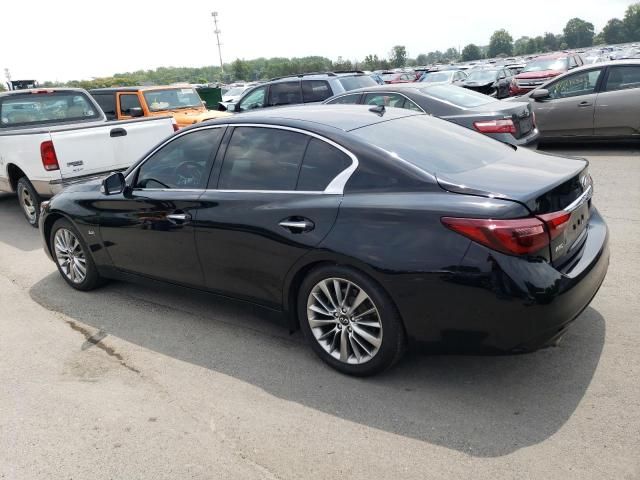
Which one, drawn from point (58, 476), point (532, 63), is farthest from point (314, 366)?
point (532, 63)

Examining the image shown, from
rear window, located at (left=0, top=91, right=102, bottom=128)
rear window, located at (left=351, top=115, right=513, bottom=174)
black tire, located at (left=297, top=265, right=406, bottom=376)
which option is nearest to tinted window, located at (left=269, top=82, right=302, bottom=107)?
rear window, located at (left=0, top=91, right=102, bottom=128)

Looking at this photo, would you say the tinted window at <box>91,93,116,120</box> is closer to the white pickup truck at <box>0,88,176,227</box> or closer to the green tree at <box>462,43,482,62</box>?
the white pickup truck at <box>0,88,176,227</box>

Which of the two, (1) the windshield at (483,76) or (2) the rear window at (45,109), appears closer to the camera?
(2) the rear window at (45,109)

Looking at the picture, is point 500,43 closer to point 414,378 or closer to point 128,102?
point 128,102

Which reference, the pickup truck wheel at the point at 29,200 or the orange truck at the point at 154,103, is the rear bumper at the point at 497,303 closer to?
the pickup truck wheel at the point at 29,200

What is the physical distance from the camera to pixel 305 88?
1134 cm

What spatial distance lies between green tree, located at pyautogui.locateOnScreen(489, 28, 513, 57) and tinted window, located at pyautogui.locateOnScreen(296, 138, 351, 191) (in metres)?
158

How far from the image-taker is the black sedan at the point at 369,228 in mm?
2967

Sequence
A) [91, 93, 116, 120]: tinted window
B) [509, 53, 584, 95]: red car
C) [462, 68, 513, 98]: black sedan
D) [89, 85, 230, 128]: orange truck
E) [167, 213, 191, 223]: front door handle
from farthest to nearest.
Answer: [462, 68, 513, 98]: black sedan < [509, 53, 584, 95]: red car < [91, 93, 116, 120]: tinted window < [89, 85, 230, 128]: orange truck < [167, 213, 191, 223]: front door handle

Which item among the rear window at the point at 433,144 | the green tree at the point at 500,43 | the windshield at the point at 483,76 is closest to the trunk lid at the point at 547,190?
the rear window at the point at 433,144

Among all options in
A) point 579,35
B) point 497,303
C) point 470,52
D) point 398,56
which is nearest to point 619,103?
point 497,303

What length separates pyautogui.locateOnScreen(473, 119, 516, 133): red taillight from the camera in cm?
805

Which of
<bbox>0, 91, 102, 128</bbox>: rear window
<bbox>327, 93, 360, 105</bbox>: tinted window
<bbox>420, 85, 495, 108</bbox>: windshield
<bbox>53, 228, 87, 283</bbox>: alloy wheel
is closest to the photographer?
<bbox>53, 228, 87, 283</bbox>: alloy wheel

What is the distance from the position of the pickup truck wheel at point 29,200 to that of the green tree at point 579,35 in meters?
158
